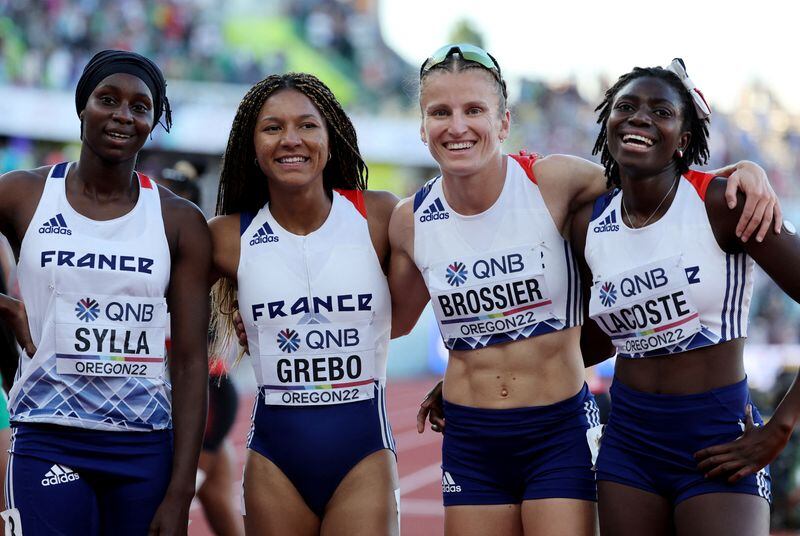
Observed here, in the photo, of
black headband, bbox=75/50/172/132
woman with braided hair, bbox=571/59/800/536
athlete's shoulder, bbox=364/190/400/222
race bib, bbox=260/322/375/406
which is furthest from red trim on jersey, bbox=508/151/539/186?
black headband, bbox=75/50/172/132

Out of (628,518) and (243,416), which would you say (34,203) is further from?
(243,416)

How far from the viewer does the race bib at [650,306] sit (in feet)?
10.6

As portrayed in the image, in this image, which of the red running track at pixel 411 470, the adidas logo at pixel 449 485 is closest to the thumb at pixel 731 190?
the adidas logo at pixel 449 485

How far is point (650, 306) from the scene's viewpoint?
10.7 ft

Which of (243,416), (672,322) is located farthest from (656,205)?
(243,416)

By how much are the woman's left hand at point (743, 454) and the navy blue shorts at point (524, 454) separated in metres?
0.48

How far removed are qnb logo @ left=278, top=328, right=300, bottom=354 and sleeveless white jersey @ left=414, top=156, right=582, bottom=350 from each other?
52cm

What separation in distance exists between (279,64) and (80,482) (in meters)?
21.0

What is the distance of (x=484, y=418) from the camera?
3584 mm

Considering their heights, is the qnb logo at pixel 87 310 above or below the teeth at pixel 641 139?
below

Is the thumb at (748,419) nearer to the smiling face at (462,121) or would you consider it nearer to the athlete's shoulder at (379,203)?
the smiling face at (462,121)

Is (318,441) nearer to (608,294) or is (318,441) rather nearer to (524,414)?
(524,414)

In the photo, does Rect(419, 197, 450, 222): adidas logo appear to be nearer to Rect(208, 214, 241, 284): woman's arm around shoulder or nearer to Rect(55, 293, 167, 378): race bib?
Rect(208, 214, 241, 284): woman's arm around shoulder

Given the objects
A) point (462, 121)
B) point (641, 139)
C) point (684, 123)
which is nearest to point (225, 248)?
point (462, 121)
